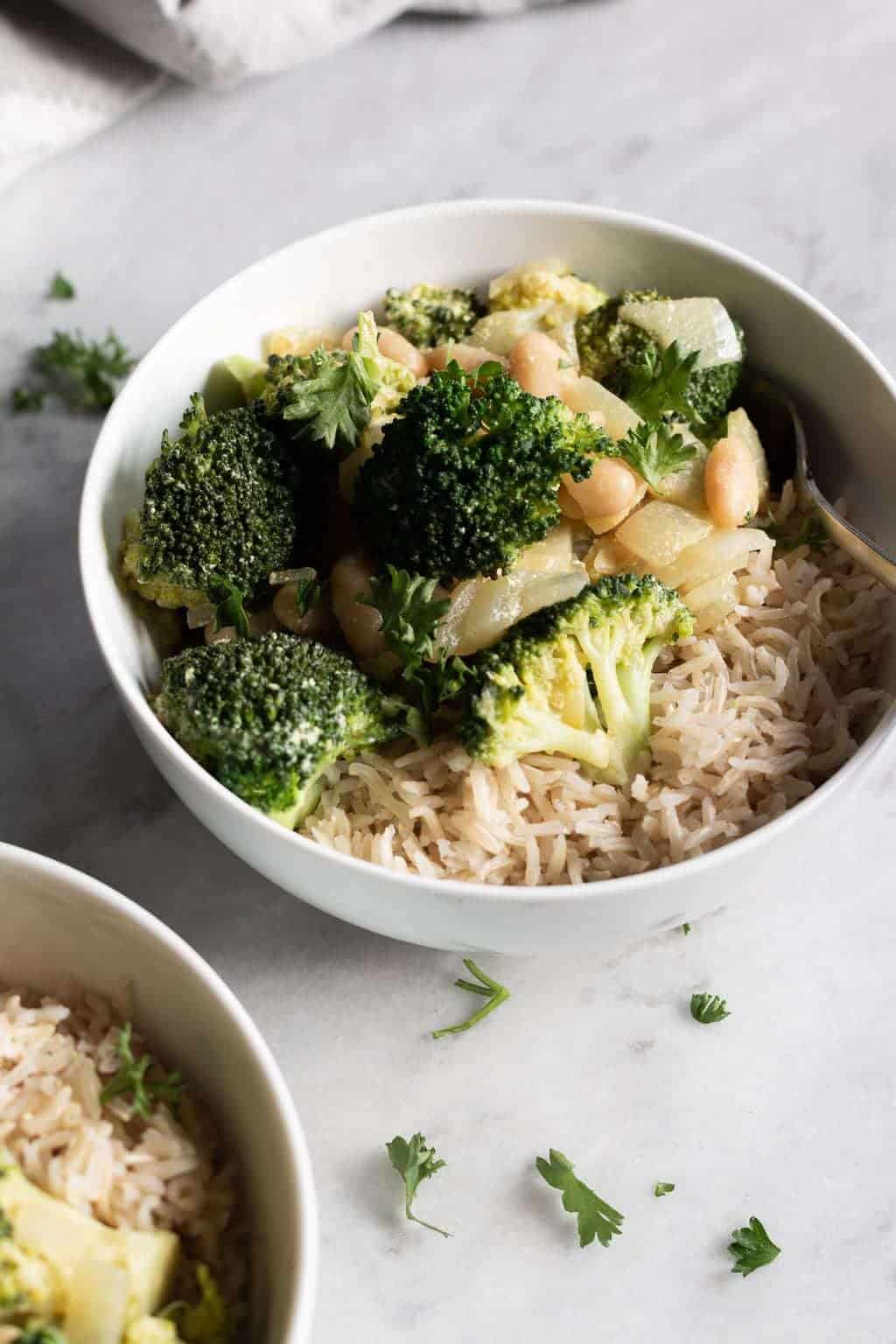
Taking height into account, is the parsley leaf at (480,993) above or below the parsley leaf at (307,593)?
below

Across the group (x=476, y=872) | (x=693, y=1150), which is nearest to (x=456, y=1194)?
(x=693, y=1150)

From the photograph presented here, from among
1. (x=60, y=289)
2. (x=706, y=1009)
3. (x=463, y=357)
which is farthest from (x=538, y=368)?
(x=60, y=289)

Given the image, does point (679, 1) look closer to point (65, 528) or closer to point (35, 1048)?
point (65, 528)

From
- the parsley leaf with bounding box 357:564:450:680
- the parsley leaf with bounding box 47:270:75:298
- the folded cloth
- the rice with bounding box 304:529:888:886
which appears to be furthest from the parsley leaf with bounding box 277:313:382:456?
the folded cloth

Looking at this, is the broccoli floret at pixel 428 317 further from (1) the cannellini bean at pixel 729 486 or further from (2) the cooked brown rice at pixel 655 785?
(2) the cooked brown rice at pixel 655 785

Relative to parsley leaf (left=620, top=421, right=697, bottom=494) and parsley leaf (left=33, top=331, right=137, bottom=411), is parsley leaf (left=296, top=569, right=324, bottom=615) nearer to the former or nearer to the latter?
parsley leaf (left=620, top=421, right=697, bottom=494)

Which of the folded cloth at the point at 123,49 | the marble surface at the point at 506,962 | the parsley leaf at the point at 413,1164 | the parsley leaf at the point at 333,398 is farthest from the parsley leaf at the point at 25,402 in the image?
the parsley leaf at the point at 413,1164

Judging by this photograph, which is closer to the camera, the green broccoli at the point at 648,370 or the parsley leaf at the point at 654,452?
the parsley leaf at the point at 654,452
